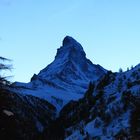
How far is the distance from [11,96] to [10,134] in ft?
3.87

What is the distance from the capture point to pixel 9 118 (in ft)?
53.3

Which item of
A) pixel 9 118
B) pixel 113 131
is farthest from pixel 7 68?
pixel 113 131

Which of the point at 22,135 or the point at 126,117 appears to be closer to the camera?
the point at 22,135

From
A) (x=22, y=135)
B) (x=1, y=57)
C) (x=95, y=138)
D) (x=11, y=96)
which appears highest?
(x=95, y=138)

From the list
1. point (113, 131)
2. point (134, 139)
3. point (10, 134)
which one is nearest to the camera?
point (10, 134)

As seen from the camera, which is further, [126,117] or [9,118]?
[126,117]

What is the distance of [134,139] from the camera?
75.4ft

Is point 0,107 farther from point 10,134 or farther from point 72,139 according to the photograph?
point 72,139

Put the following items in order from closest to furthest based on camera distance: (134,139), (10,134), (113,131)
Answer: (10,134), (134,139), (113,131)

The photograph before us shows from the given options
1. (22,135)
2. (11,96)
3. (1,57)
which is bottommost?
(22,135)

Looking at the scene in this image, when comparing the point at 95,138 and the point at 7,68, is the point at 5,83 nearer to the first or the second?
the point at 7,68

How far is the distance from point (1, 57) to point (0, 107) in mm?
1490

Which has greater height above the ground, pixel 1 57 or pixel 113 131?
pixel 113 131

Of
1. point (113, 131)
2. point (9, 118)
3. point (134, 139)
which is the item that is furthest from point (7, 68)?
point (113, 131)
